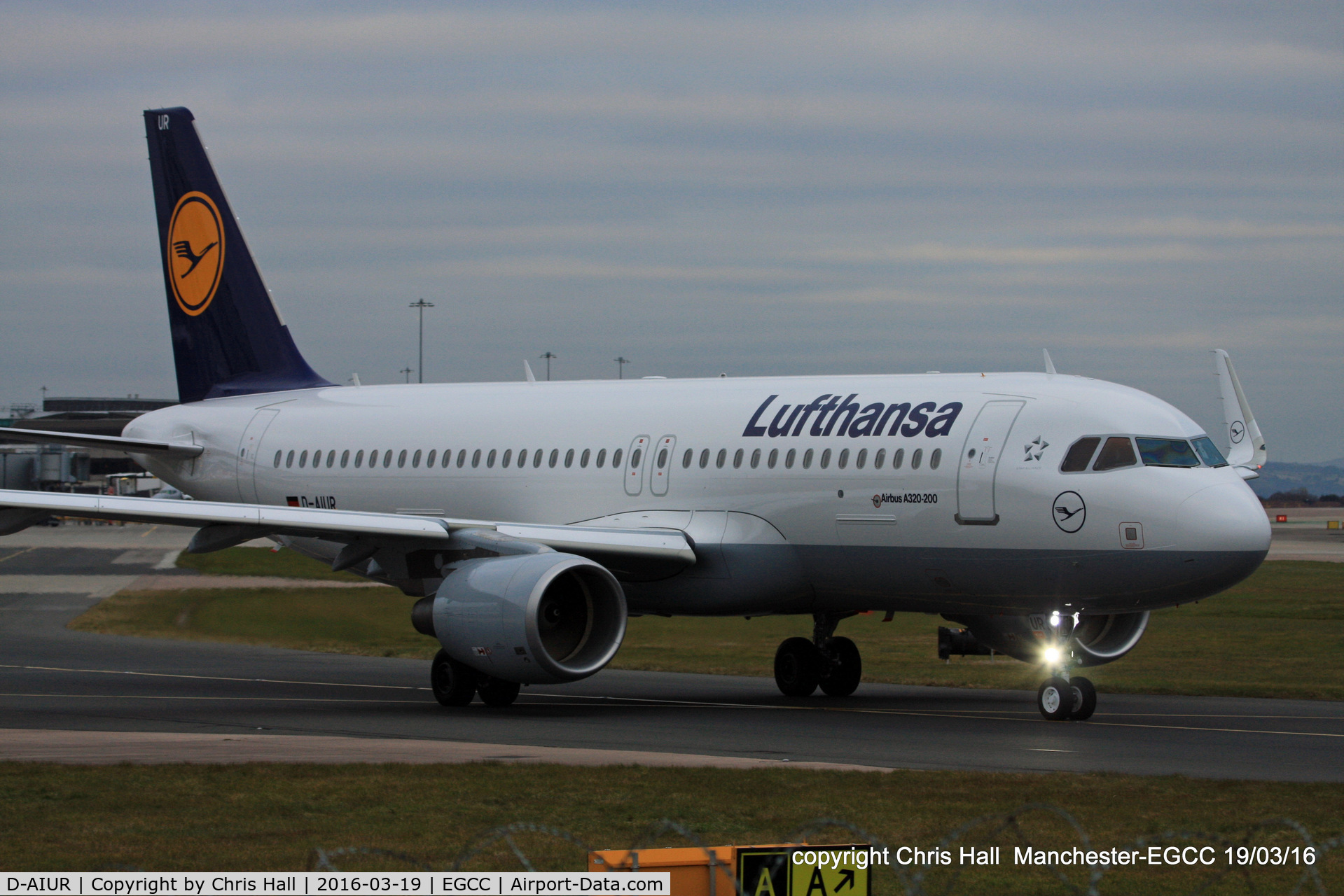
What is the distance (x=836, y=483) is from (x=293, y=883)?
43.1 feet

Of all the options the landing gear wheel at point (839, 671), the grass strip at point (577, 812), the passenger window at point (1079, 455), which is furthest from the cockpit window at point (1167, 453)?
the landing gear wheel at point (839, 671)

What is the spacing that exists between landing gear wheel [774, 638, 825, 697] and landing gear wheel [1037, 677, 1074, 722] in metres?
4.78

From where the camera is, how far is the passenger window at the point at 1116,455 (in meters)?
19.0

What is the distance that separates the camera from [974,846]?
11.2 metres

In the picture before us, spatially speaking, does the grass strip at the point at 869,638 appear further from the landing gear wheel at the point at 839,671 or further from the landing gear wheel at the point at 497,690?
the landing gear wheel at the point at 497,690

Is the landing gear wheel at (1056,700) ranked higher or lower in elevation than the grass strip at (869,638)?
higher

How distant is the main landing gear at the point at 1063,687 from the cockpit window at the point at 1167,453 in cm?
219

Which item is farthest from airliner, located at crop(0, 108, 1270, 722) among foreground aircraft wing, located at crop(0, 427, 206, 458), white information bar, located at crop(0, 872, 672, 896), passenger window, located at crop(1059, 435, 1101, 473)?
white information bar, located at crop(0, 872, 672, 896)

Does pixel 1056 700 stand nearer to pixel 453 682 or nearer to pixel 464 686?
pixel 464 686

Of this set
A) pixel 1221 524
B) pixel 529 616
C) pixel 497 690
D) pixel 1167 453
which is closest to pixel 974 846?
pixel 1221 524

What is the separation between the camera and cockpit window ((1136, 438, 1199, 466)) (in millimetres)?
19047

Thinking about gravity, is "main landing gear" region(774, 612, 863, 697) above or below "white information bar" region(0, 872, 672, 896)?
below

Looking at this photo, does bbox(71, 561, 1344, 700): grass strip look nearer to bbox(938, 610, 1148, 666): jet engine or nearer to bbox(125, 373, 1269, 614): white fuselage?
bbox(938, 610, 1148, 666): jet engine

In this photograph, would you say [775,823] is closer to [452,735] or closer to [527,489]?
[452,735]
